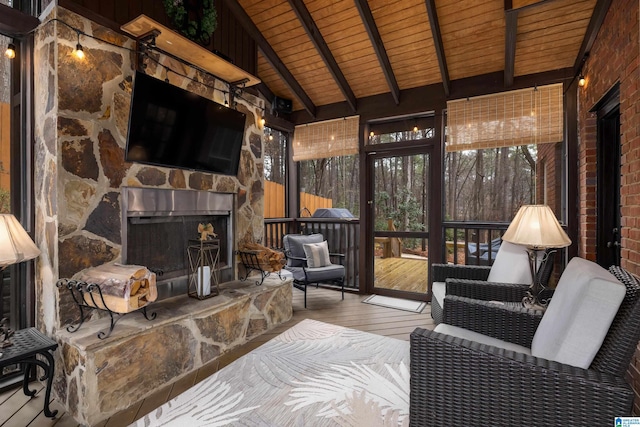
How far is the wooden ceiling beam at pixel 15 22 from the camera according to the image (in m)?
2.06

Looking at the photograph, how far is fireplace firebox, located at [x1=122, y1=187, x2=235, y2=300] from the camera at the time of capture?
252cm

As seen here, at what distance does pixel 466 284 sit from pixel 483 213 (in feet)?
5.18

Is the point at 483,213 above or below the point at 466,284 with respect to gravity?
above

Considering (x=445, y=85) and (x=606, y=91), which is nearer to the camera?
(x=606, y=91)

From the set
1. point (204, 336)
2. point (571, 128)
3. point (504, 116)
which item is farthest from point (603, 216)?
point (204, 336)

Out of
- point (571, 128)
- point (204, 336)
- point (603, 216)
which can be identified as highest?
point (571, 128)

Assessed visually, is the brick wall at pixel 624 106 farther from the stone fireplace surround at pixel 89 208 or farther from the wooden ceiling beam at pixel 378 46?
the stone fireplace surround at pixel 89 208

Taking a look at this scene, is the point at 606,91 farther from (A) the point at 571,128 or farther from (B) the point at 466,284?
(B) the point at 466,284

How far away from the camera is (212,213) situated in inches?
126

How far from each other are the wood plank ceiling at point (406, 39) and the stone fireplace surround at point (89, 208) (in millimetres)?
1780

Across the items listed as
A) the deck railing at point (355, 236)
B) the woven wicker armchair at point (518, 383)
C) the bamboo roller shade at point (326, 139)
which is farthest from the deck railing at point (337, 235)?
the woven wicker armchair at point (518, 383)


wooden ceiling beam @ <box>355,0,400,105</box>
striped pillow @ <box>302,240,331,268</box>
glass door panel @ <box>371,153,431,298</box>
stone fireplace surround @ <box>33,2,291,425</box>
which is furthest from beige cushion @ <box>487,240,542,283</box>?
stone fireplace surround @ <box>33,2,291,425</box>

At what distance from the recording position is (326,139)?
4719 mm

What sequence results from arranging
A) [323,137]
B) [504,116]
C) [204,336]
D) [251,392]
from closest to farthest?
1. [251,392]
2. [204,336]
3. [504,116]
4. [323,137]
